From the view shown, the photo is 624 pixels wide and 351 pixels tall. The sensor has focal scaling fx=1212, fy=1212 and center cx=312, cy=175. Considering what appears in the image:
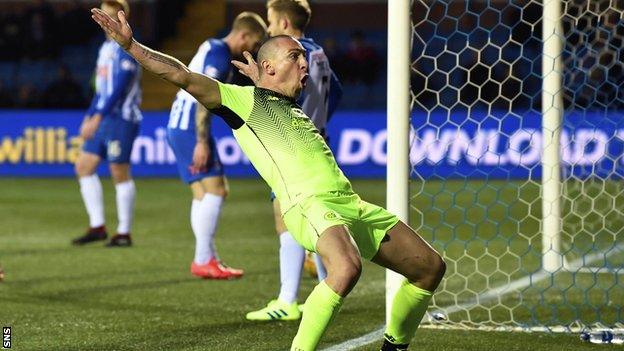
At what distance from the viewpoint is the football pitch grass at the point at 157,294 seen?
6098 mm

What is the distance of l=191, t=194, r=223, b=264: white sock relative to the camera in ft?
27.6

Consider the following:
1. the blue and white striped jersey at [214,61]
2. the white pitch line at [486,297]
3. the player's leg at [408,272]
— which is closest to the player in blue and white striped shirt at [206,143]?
the blue and white striped jersey at [214,61]

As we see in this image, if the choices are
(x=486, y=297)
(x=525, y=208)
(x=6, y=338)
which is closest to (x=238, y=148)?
(x=525, y=208)

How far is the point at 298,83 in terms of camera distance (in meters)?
5.24

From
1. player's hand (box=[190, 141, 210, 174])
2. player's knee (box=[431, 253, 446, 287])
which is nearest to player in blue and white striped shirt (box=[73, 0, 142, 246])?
player's hand (box=[190, 141, 210, 174])

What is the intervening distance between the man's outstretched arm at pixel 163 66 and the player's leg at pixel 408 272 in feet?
3.13

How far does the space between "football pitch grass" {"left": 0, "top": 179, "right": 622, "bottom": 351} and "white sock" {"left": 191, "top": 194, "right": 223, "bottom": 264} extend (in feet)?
0.68

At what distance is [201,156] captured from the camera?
813 centimetres

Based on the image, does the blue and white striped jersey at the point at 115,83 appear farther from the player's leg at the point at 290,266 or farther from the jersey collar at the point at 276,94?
the jersey collar at the point at 276,94

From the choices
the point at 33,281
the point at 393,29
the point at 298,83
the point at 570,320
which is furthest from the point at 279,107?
the point at 33,281

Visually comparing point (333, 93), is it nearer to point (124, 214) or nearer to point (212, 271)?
point (212, 271)

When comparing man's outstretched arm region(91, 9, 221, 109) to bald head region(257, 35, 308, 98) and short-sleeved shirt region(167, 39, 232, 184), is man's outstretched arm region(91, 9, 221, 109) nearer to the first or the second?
bald head region(257, 35, 308, 98)

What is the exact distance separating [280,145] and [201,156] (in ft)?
10.2

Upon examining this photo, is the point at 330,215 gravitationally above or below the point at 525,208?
above
